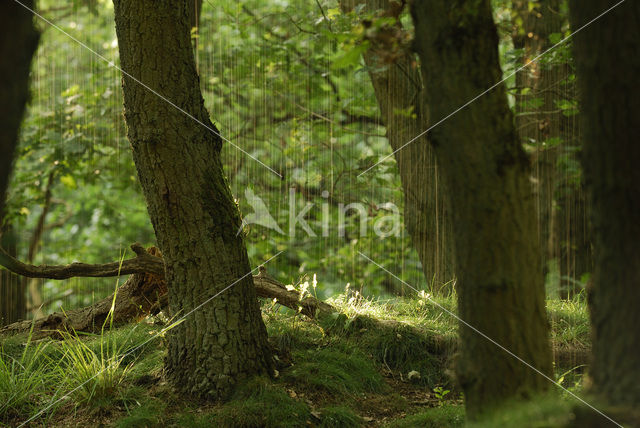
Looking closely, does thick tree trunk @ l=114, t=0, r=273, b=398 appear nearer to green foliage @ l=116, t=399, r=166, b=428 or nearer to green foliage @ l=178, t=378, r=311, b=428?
green foliage @ l=178, t=378, r=311, b=428

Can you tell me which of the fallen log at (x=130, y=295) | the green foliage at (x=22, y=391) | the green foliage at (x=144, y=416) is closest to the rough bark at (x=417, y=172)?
the fallen log at (x=130, y=295)

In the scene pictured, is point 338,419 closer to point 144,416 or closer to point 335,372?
point 335,372

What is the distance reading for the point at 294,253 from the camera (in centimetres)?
1112

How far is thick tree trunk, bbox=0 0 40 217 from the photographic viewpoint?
1.51 m

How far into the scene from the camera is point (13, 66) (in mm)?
1533

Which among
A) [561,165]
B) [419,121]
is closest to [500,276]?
[419,121]

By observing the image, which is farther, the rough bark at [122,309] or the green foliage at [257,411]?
the rough bark at [122,309]

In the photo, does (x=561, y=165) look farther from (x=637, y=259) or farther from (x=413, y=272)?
(x=637, y=259)

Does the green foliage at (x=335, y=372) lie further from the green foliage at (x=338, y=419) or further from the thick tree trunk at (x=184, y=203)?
the thick tree trunk at (x=184, y=203)

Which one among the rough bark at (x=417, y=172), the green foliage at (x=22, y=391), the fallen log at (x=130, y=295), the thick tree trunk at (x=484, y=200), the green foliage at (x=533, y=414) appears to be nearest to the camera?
the green foliage at (x=533, y=414)

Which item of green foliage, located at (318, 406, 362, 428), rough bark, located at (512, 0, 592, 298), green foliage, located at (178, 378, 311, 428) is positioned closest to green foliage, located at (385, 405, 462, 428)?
green foliage, located at (318, 406, 362, 428)

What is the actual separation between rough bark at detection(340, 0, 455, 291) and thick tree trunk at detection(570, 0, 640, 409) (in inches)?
183

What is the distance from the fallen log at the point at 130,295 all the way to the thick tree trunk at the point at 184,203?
1.28 metres

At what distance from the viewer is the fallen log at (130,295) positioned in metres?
5.02
